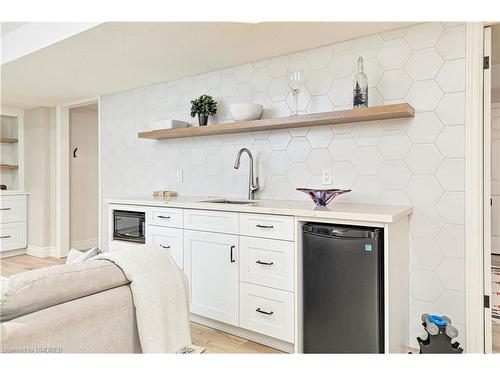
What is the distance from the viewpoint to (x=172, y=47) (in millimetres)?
2723

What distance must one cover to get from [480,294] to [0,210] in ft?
18.5

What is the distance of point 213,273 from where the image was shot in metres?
2.52

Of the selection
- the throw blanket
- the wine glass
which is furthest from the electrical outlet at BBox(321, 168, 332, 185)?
the throw blanket

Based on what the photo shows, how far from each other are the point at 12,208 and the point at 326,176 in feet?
15.4

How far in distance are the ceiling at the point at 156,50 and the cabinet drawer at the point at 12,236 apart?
217 centimetres

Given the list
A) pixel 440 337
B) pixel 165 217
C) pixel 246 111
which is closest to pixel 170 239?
pixel 165 217

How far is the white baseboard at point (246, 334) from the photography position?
7.48 feet

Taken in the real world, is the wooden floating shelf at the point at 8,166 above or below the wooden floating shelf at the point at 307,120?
below

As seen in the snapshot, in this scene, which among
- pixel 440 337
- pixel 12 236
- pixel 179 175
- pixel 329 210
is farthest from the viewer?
pixel 12 236

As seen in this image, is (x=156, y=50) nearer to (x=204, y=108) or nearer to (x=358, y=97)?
(x=204, y=108)

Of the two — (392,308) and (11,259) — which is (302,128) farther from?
(11,259)

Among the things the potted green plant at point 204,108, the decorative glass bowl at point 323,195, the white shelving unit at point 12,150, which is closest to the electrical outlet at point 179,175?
the potted green plant at point 204,108

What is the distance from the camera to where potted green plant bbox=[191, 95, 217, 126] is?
318 centimetres

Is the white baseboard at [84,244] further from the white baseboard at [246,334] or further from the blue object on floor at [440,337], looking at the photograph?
the blue object on floor at [440,337]
